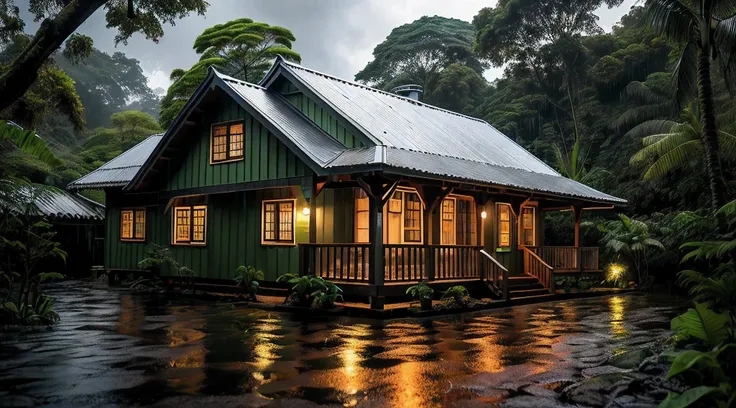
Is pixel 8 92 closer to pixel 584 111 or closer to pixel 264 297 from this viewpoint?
pixel 264 297

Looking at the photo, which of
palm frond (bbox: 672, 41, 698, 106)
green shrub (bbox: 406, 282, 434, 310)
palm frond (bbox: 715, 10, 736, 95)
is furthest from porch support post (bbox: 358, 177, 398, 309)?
palm frond (bbox: 715, 10, 736, 95)

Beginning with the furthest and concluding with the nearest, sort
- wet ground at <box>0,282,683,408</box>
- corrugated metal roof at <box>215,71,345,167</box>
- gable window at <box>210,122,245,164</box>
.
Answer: gable window at <box>210,122,245,164</box>
corrugated metal roof at <box>215,71,345,167</box>
wet ground at <box>0,282,683,408</box>

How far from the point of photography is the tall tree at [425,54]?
5369cm

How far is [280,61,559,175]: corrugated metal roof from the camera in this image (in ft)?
55.5

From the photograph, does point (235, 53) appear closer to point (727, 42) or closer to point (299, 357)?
point (727, 42)

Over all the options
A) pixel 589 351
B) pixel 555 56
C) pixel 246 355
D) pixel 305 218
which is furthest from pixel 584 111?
pixel 246 355

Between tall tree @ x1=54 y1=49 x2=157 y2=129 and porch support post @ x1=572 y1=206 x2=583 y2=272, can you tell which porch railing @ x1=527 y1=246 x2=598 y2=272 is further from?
tall tree @ x1=54 y1=49 x2=157 y2=129

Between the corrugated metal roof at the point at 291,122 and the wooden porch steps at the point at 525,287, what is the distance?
257 inches

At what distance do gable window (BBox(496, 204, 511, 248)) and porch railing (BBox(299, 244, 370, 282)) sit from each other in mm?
5824

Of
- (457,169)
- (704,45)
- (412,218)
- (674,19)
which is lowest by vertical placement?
(412,218)

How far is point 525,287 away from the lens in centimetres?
1919

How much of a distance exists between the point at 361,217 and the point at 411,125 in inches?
147

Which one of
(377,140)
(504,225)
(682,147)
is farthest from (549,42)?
(377,140)

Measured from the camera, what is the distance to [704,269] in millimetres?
22156
